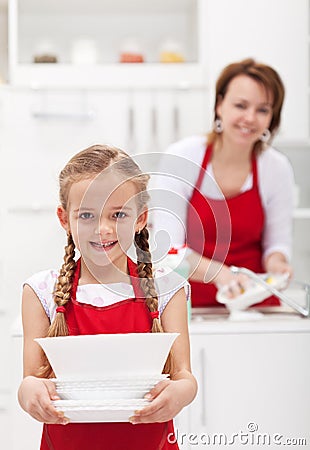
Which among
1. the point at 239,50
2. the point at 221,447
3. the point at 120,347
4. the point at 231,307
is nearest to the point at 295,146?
the point at 239,50

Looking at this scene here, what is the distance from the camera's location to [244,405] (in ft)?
5.95

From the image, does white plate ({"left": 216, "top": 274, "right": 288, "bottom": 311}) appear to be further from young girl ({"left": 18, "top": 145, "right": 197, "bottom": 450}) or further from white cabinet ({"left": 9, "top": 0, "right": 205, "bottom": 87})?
white cabinet ({"left": 9, "top": 0, "right": 205, "bottom": 87})

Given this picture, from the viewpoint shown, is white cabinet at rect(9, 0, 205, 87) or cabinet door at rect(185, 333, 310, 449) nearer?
cabinet door at rect(185, 333, 310, 449)

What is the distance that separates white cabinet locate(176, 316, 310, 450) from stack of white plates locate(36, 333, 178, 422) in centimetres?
68

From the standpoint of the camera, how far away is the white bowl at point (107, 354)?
1.10 meters

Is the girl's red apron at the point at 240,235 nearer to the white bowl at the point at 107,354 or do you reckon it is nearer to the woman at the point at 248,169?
the woman at the point at 248,169

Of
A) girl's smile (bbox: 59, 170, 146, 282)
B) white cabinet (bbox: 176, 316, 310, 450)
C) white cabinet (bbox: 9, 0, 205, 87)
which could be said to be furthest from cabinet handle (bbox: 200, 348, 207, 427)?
white cabinet (bbox: 9, 0, 205, 87)

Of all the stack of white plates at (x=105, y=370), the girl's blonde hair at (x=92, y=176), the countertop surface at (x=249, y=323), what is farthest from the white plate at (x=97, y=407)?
the countertop surface at (x=249, y=323)

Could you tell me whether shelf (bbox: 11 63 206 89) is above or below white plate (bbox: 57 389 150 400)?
above

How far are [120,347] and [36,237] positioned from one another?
186 centimetres

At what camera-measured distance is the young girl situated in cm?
117

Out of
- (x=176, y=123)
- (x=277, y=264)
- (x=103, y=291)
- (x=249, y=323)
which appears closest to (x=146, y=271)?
(x=103, y=291)

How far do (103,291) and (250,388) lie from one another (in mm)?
674

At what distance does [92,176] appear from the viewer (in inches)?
47.2
